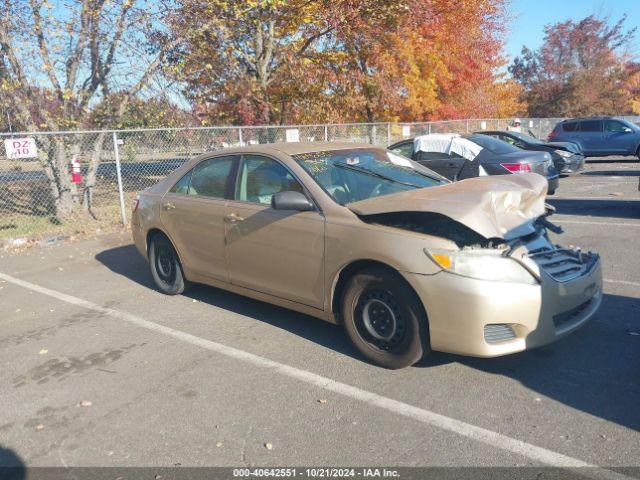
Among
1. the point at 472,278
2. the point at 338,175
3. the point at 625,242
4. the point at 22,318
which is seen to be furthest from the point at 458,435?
the point at 625,242

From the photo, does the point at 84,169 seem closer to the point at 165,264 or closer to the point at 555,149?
the point at 165,264

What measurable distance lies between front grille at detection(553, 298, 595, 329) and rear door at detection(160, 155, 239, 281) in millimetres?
2833

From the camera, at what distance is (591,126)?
1978cm

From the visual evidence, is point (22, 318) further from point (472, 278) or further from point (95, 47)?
point (95, 47)

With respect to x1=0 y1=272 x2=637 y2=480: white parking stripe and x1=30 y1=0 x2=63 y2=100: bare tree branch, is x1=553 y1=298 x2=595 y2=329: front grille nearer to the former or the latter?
x1=0 y1=272 x2=637 y2=480: white parking stripe

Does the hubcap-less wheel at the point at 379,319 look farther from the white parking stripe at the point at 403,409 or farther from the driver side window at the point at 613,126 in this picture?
the driver side window at the point at 613,126

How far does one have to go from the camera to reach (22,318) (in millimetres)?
5492

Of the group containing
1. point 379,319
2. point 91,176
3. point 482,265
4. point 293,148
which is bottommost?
point 379,319

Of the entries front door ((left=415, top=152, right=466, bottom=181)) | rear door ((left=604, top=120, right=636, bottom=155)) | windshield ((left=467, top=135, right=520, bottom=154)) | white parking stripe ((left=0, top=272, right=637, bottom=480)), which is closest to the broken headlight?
white parking stripe ((left=0, top=272, right=637, bottom=480))

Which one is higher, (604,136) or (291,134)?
(291,134)

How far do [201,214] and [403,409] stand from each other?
281cm

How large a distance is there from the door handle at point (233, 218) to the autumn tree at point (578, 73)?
37.2 m

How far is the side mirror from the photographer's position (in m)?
4.19

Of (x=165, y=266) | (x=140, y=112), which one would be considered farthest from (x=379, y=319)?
(x=140, y=112)
